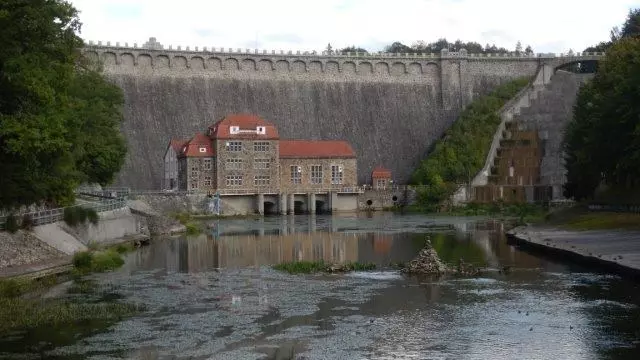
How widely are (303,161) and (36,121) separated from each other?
64.1 m

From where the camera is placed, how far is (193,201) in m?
83.6

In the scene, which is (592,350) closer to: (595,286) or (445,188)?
(595,286)

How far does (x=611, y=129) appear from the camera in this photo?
169 ft

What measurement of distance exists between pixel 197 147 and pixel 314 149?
41.4ft

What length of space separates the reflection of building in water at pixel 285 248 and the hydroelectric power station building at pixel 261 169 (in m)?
31.3

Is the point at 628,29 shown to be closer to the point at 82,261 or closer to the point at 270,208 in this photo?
the point at 270,208

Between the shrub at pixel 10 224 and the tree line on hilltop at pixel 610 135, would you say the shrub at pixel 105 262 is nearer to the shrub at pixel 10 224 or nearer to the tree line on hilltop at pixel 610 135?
the shrub at pixel 10 224

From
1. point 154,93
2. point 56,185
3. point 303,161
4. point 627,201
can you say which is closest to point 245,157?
point 303,161

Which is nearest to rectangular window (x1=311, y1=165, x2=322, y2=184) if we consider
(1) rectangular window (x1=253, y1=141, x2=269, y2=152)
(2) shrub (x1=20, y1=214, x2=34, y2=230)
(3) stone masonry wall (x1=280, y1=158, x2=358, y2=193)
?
(3) stone masonry wall (x1=280, y1=158, x2=358, y2=193)

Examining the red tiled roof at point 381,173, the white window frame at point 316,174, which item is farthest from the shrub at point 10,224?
the red tiled roof at point 381,173

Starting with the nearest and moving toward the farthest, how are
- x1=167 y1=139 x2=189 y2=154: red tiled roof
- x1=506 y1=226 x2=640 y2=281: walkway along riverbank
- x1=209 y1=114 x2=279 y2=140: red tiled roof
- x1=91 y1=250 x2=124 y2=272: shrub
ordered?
x1=506 y1=226 x2=640 y2=281: walkway along riverbank → x1=91 y1=250 x2=124 y2=272: shrub → x1=209 y1=114 x2=279 y2=140: red tiled roof → x1=167 y1=139 x2=189 y2=154: red tiled roof

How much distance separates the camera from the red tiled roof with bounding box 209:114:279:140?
88625 mm

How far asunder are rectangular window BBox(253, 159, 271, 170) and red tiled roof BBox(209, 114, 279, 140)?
2.24m

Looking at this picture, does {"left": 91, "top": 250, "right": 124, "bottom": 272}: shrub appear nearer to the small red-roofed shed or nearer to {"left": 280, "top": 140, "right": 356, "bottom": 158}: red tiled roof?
{"left": 280, "top": 140, "right": 356, "bottom": 158}: red tiled roof
